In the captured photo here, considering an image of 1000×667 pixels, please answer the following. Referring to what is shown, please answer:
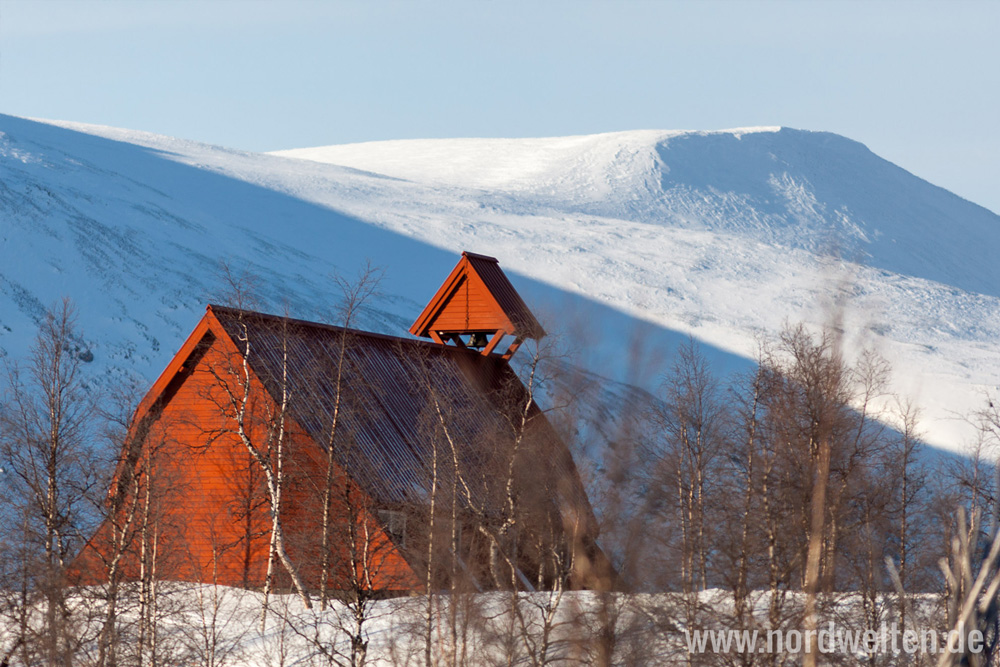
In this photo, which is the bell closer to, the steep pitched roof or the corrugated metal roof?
the steep pitched roof

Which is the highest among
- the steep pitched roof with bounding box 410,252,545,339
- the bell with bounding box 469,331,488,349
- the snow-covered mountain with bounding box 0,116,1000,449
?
the snow-covered mountain with bounding box 0,116,1000,449

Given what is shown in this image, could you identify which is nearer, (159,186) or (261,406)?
(261,406)


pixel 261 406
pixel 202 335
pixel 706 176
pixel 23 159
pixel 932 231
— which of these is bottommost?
pixel 261 406

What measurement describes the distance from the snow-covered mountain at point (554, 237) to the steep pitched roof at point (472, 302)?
339 cm

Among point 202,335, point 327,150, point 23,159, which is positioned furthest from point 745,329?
point 327,150

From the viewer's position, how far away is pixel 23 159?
2813 inches

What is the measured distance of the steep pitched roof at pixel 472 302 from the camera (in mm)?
33156

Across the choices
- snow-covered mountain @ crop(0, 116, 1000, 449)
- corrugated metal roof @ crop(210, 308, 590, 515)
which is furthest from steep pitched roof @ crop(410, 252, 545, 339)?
corrugated metal roof @ crop(210, 308, 590, 515)

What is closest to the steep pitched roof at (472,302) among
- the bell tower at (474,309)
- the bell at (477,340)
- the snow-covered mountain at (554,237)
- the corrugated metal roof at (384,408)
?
the bell tower at (474,309)

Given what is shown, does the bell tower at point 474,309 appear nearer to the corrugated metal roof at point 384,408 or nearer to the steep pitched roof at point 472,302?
the steep pitched roof at point 472,302

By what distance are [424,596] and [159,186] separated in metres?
71.2

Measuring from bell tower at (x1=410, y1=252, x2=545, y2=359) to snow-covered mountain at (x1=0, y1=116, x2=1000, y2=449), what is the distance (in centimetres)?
339

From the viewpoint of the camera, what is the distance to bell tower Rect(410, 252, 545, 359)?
3306cm

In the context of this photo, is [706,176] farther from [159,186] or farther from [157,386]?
[157,386]
